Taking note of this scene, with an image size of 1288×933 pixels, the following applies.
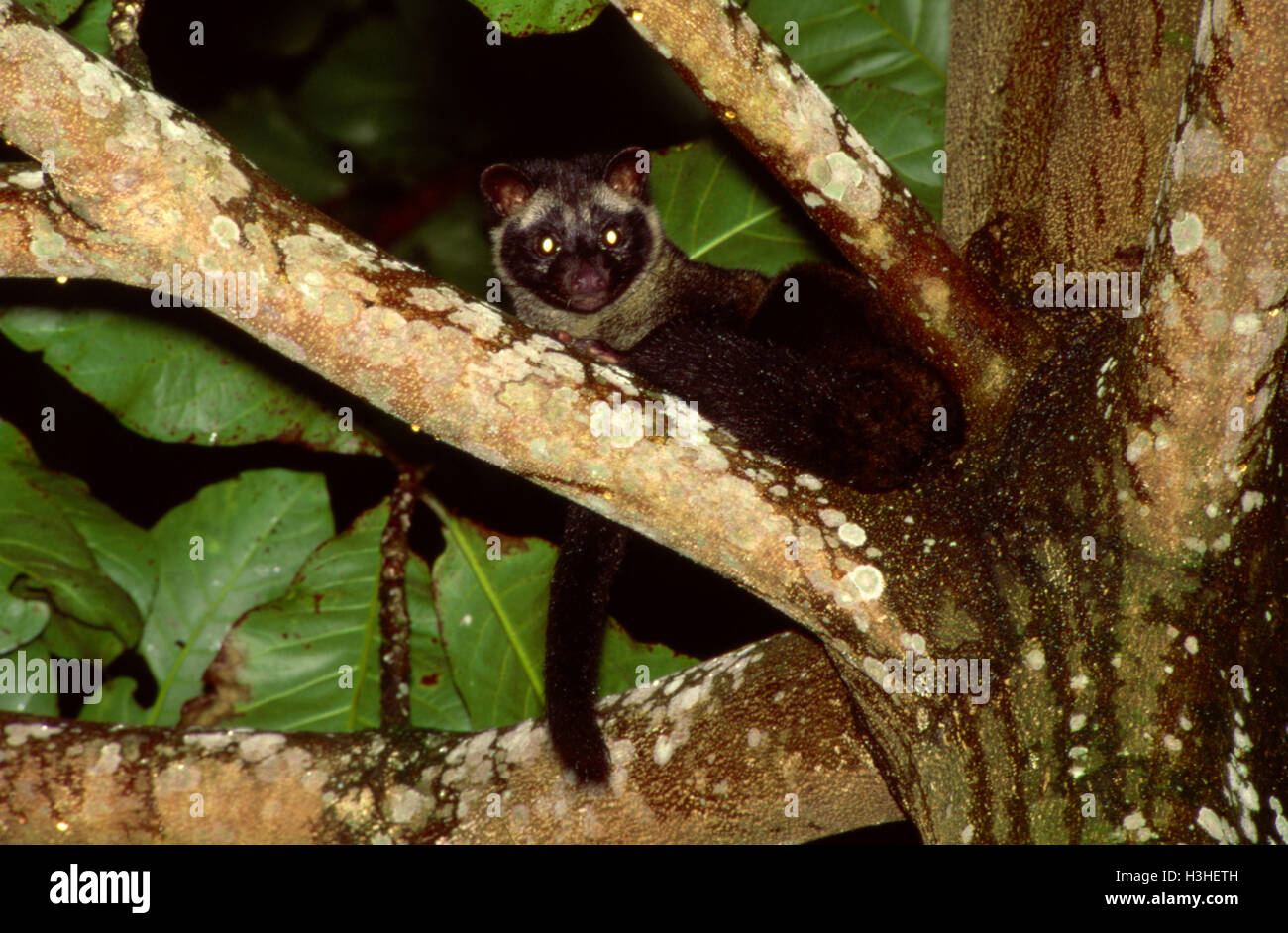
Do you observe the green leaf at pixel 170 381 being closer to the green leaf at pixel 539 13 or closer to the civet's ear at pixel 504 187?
the civet's ear at pixel 504 187

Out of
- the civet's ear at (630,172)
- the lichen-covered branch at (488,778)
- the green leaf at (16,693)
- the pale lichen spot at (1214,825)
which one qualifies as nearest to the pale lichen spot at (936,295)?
Result: the lichen-covered branch at (488,778)

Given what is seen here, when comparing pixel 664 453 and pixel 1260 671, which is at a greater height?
pixel 664 453

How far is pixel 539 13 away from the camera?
2.09 metres

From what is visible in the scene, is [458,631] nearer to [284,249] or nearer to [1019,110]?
[284,249]

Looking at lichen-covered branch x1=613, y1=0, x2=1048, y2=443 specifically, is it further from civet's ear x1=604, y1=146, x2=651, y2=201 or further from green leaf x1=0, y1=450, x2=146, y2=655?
green leaf x1=0, y1=450, x2=146, y2=655

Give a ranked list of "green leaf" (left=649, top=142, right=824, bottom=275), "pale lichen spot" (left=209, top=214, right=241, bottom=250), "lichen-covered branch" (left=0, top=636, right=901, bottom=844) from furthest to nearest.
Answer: "green leaf" (left=649, top=142, right=824, bottom=275)
"lichen-covered branch" (left=0, top=636, right=901, bottom=844)
"pale lichen spot" (left=209, top=214, right=241, bottom=250)

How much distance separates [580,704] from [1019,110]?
5.54ft

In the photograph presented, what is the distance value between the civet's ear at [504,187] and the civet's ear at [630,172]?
0.29 m

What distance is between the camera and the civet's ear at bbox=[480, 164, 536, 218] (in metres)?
Result: 3.74

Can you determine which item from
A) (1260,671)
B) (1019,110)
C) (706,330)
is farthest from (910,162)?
(1260,671)

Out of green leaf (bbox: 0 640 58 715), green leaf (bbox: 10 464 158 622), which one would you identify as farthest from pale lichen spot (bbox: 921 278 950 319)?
green leaf (bbox: 0 640 58 715)

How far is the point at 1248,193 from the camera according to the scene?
1695 mm

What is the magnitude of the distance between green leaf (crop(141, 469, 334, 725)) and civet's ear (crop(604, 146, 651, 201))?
151cm

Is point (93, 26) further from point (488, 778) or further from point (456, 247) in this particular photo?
point (488, 778)
